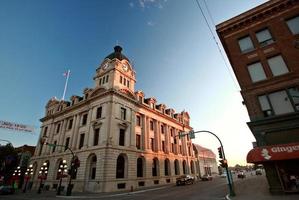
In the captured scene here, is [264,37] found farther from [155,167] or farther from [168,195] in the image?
[155,167]

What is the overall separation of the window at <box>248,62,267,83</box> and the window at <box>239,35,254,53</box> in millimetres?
1912

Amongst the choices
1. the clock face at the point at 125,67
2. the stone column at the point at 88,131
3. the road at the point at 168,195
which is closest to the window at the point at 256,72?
the road at the point at 168,195

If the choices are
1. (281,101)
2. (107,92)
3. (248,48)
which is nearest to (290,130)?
(281,101)

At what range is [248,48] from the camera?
19062 millimetres

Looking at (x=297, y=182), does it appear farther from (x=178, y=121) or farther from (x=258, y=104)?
(x=178, y=121)

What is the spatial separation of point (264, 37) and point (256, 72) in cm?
391

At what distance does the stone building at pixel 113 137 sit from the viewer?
96.7 ft

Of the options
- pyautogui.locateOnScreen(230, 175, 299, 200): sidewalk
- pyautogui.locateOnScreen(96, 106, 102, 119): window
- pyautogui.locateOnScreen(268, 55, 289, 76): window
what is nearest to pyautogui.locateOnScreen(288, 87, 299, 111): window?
pyautogui.locateOnScreen(268, 55, 289, 76): window

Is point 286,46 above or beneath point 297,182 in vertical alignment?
above

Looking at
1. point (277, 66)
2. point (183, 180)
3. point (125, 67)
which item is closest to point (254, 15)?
point (277, 66)

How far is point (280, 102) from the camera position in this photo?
15.9 metres

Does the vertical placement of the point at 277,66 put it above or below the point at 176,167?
above

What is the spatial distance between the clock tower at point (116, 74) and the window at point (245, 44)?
71.2ft

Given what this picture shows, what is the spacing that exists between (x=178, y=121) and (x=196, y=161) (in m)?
14.6
